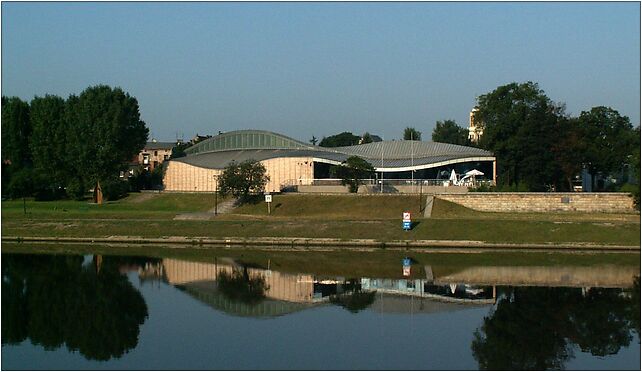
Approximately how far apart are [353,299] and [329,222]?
79.5 feet

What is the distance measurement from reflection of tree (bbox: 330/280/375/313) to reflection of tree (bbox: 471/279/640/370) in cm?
484

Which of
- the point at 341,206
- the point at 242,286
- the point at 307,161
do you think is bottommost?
the point at 242,286

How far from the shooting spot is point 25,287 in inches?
1457

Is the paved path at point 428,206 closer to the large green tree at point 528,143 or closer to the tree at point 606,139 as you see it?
the large green tree at point 528,143

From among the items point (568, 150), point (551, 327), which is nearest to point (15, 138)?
point (568, 150)

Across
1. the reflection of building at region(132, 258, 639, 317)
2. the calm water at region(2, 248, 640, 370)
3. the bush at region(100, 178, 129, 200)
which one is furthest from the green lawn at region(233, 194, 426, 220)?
the reflection of building at region(132, 258, 639, 317)

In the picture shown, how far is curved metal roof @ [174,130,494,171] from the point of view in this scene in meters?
84.6

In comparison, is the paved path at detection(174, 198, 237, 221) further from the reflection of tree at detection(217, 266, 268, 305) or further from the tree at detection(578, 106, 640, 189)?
the tree at detection(578, 106, 640, 189)

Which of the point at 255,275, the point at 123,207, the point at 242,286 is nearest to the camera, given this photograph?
the point at 242,286

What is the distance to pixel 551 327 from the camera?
94.5 feet

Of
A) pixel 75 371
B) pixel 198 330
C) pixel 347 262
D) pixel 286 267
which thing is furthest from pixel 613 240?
pixel 75 371

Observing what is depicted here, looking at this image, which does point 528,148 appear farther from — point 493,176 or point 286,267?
point 286,267

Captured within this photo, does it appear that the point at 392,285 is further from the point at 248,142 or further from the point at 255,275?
the point at 248,142

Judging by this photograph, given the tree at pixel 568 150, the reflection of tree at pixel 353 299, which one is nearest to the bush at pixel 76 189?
the tree at pixel 568 150
